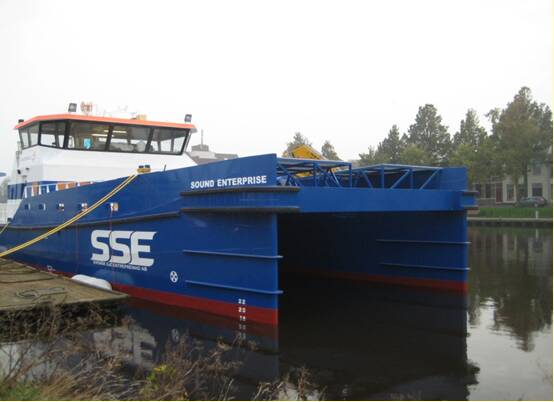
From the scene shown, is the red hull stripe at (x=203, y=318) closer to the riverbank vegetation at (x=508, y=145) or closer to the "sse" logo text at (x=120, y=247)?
the "sse" logo text at (x=120, y=247)

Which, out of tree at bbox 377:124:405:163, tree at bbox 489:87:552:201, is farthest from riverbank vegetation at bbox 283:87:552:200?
tree at bbox 377:124:405:163

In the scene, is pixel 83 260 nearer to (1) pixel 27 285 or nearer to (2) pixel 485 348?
(1) pixel 27 285

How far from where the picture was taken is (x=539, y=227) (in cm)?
2716

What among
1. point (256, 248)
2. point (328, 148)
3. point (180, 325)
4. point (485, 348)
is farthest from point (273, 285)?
point (328, 148)

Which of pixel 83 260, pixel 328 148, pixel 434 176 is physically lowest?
pixel 83 260

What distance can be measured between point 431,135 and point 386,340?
4311 cm

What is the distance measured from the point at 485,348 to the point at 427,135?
43.6 m

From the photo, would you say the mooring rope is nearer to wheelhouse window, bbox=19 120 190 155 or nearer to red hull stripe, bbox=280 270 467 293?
wheelhouse window, bbox=19 120 190 155

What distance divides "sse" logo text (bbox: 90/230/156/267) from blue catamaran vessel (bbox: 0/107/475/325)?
34mm

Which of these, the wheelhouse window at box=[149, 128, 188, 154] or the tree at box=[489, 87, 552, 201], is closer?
the wheelhouse window at box=[149, 128, 188, 154]

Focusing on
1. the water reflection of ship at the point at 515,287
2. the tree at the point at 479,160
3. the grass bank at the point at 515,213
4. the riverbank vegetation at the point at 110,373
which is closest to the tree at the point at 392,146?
the tree at the point at 479,160

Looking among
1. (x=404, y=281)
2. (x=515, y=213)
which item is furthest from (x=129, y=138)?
(x=515, y=213)

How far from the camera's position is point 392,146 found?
5028 cm

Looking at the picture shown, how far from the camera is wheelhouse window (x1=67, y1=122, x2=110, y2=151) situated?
37.2ft
